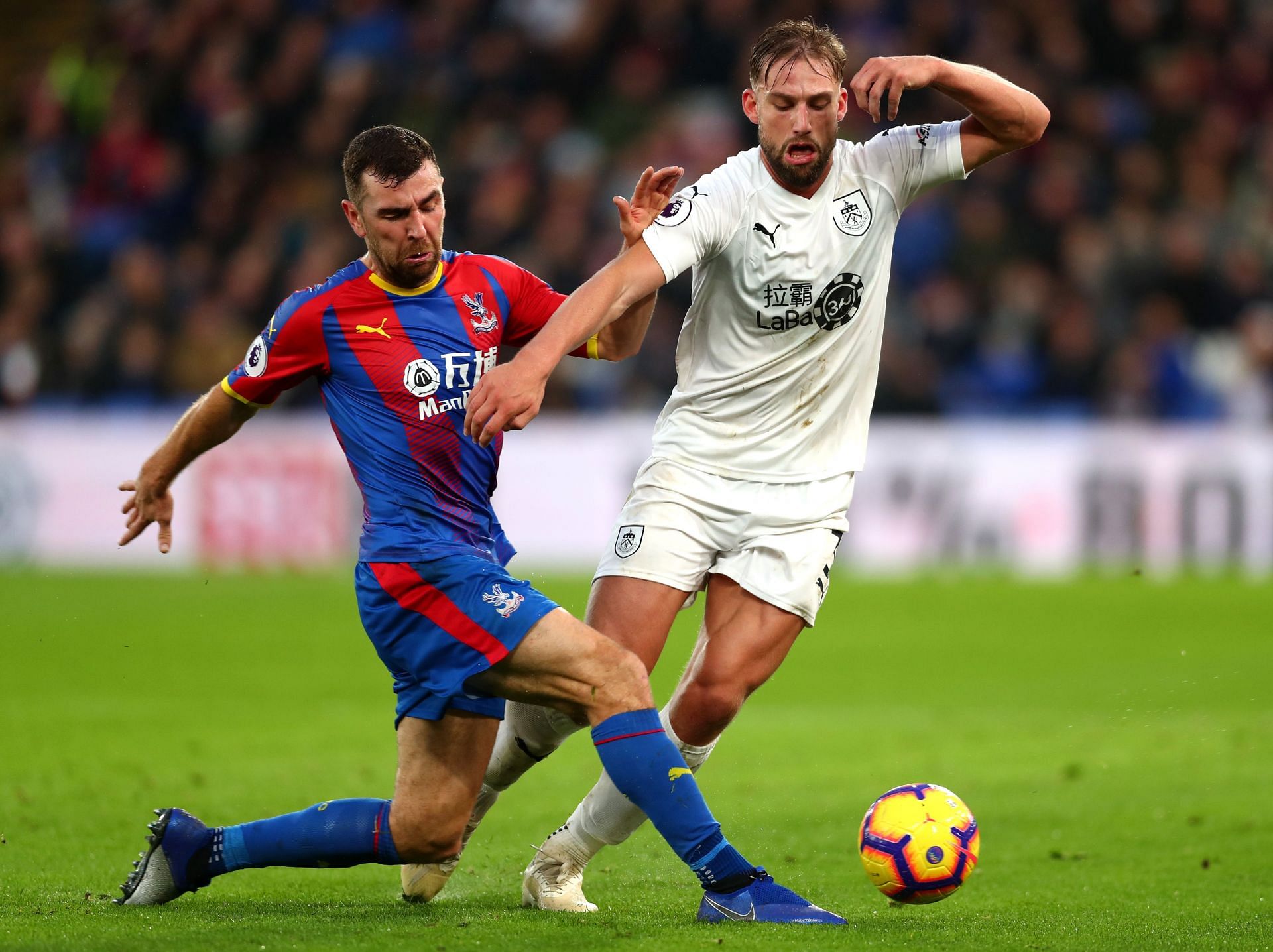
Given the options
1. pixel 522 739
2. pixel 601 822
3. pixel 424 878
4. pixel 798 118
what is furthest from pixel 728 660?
pixel 798 118

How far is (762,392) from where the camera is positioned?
5.41 m

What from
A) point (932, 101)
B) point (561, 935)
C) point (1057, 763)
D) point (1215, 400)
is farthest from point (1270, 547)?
point (561, 935)

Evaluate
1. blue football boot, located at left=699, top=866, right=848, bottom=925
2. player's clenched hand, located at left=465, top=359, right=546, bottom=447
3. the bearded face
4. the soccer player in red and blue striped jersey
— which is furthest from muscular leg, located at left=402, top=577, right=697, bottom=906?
the bearded face

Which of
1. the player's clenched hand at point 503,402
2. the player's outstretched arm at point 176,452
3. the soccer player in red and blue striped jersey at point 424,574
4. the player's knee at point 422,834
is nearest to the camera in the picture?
the player's clenched hand at point 503,402

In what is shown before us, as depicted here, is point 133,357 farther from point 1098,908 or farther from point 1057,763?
point 1098,908

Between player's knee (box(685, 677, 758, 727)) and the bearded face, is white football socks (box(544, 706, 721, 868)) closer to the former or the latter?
player's knee (box(685, 677, 758, 727))

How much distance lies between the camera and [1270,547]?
14.6 meters

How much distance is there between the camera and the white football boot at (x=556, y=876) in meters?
5.22

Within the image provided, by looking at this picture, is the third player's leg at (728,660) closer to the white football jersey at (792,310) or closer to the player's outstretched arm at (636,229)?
the white football jersey at (792,310)

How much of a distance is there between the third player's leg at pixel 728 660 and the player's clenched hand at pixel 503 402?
1027 millimetres

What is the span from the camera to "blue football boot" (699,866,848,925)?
15.4 ft

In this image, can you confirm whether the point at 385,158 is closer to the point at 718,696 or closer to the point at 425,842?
the point at 718,696

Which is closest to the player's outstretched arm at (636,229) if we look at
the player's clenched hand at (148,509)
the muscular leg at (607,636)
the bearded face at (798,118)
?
the bearded face at (798,118)

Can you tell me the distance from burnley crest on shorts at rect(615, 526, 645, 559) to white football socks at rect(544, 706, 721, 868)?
20.1 inches
